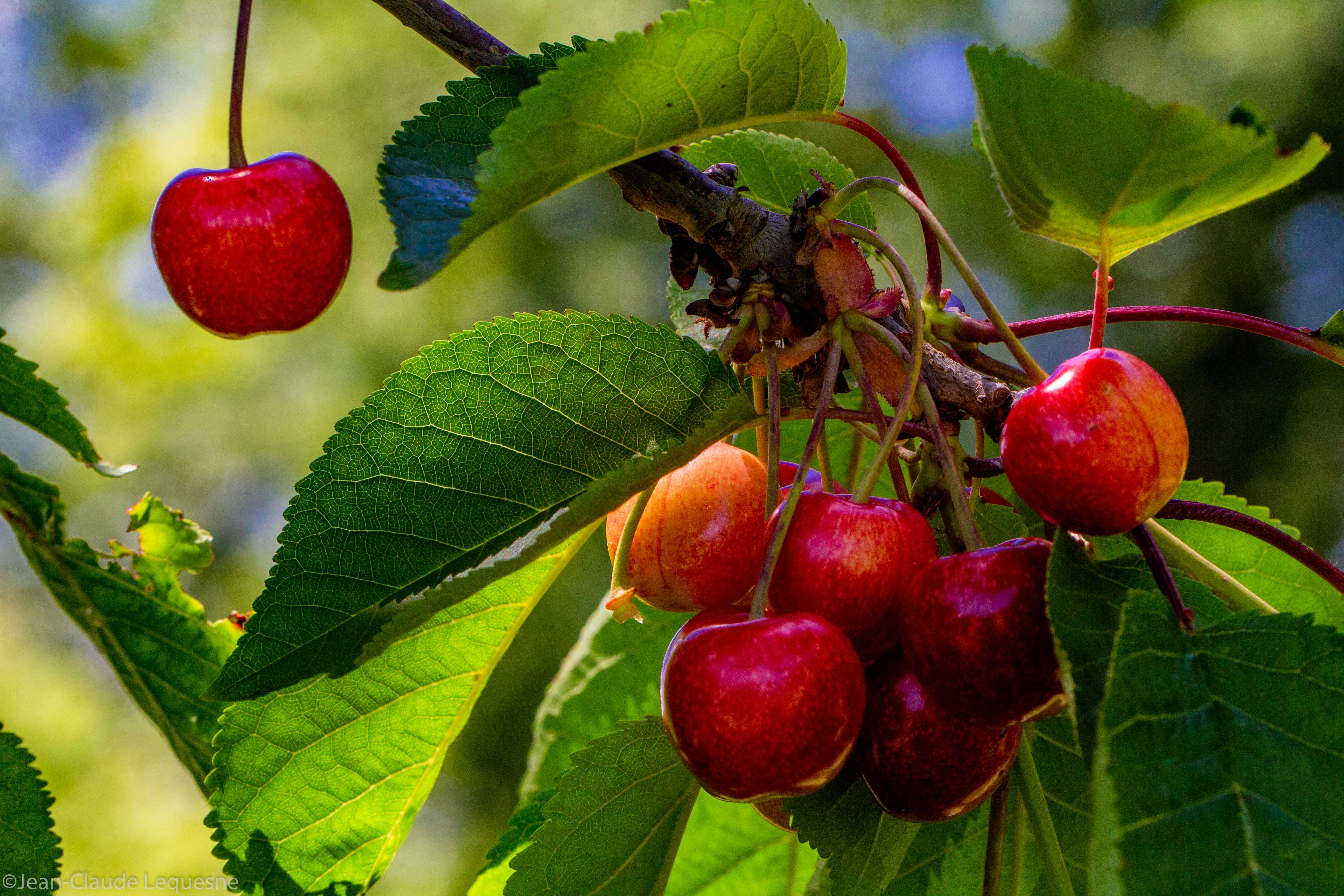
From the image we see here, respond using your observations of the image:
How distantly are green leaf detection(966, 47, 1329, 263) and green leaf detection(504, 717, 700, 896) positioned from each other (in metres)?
0.44

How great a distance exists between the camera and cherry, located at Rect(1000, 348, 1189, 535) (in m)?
0.54

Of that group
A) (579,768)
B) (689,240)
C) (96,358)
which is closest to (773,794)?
(579,768)

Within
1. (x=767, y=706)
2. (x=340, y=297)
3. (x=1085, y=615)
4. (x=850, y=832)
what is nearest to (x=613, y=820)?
(x=850, y=832)

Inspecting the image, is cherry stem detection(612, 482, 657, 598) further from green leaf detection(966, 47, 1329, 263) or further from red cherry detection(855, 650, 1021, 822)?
green leaf detection(966, 47, 1329, 263)

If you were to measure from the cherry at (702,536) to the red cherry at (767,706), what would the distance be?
0.12 meters

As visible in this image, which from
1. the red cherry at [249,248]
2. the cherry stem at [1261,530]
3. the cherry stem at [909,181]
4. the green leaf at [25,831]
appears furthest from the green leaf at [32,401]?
the cherry stem at [1261,530]

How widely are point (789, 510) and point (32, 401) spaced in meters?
0.53

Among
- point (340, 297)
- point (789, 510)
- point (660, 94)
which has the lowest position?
point (789, 510)

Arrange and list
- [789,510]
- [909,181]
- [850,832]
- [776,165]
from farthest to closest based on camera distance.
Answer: [776,165] → [909,181] → [850,832] → [789,510]

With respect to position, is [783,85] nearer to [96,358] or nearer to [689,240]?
[689,240]

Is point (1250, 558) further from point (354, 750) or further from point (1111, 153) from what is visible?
point (354, 750)

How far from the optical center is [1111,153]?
0.50 meters

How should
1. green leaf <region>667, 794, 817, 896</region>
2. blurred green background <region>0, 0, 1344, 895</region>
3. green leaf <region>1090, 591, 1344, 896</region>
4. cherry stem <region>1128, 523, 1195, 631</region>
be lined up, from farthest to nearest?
1. blurred green background <region>0, 0, 1344, 895</region>
2. green leaf <region>667, 794, 817, 896</region>
3. cherry stem <region>1128, 523, 1195, 631</region>
4. green leaf <region>1090, 591, 1344, 896</region>

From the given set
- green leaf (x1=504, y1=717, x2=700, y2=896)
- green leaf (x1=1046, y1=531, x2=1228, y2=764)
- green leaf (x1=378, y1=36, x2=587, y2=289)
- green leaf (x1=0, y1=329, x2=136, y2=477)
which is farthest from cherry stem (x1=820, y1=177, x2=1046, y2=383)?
green leaf (x1=0, y1=329, x2=136, y2=477)
